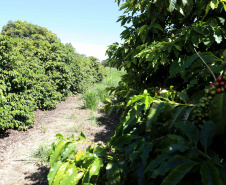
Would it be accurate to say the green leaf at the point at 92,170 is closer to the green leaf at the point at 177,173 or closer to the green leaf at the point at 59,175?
the green leaf at the point at 59,175

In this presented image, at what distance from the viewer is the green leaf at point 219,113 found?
0.73 m

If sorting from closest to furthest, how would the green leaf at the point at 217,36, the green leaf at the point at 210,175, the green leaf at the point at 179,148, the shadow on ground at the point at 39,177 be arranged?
1. the green leaf at the point at 210,175
2. the green leaf at the point at 179,148
3. the green leaf at the point at 217,36
4. the shadow on ground at the point at 39,177

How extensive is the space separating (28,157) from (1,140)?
1214 mm

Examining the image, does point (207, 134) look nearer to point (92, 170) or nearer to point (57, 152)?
point (92, 170)

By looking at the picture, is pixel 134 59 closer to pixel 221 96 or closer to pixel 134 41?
pixel 134 41

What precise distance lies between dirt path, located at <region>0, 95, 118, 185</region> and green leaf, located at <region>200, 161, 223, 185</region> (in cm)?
319

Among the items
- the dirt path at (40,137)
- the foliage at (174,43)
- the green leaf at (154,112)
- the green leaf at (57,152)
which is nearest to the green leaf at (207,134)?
the green leaf at (154,112)

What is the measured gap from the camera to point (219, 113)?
2.47 ft

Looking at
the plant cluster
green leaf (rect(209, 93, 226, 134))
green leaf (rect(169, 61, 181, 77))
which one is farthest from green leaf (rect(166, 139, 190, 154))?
green leaf (rect(169, 61, 181, 77))

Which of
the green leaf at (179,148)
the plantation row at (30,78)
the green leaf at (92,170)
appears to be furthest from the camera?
the plantation row at (30,78)

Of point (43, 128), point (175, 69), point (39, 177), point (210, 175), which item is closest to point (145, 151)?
point (210, 175)

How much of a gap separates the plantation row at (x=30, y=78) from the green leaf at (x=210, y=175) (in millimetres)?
4695

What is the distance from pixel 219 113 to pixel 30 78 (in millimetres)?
6194

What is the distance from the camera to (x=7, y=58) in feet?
15.2
